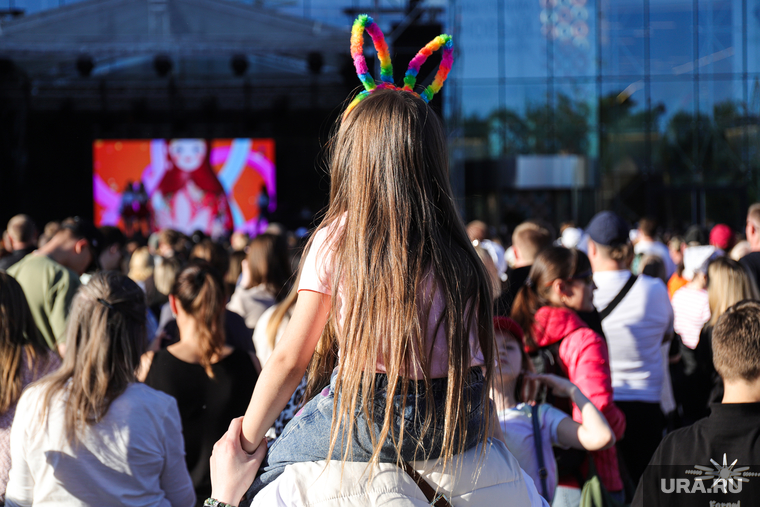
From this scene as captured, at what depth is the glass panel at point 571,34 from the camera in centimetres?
1902

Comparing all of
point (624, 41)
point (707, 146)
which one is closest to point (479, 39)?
point (624, 41)

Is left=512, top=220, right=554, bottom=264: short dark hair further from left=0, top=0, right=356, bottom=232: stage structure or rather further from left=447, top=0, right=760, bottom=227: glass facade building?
left=447, top=0, right=760, bottom=227: glass facade building

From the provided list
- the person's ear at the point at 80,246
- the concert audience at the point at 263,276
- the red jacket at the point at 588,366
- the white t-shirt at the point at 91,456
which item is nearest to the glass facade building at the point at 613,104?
the concert audience at the point at 263,276

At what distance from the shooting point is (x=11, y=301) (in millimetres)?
2547

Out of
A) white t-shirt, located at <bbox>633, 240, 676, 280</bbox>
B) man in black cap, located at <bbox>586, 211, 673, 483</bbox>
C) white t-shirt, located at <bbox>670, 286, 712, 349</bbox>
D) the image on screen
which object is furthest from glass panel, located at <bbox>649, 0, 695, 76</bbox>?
man in black cap, located at <bbox>586, 211, 673, 483</bbox>

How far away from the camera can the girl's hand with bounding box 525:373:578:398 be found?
236 cm

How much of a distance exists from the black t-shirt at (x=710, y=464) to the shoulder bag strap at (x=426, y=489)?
1021 mm

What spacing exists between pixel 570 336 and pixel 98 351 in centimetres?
177

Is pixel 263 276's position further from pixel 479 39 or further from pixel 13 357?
pixel 479 39

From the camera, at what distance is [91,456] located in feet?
7.09

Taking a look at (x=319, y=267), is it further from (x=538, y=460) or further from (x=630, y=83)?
(x=630, y=83)

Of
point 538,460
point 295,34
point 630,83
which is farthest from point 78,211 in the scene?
point 538,460

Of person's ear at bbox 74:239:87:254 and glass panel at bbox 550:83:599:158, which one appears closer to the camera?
person's ear at bbox 74:239:87:254

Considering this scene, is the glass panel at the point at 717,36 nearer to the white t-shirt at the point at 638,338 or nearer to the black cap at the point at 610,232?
the black cap at the point at 610,232
